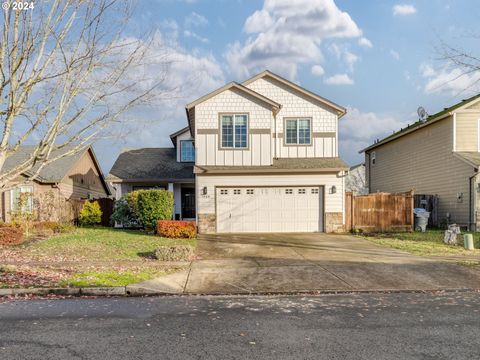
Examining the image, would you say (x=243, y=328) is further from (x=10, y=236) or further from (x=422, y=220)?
(x=422, y=220)

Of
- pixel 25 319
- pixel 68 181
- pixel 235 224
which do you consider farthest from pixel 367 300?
pixel 68 181

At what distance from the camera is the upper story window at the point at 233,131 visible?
2030 cm

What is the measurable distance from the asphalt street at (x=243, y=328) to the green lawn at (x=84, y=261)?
1412mm

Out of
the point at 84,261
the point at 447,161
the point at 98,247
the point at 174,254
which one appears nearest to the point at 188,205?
the point at 98,247

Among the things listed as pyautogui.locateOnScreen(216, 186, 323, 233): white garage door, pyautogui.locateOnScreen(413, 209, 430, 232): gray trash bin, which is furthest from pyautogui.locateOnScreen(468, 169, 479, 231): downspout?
pyautogui.locateOnScreen(216, 186, 323, 233): white garage door

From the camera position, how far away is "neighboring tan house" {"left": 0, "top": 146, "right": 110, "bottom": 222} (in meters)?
23.3

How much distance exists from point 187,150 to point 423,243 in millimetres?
15114

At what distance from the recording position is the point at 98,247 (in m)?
15.0

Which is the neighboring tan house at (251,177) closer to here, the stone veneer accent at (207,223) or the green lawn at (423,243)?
the stone veneer accent at (207,223)

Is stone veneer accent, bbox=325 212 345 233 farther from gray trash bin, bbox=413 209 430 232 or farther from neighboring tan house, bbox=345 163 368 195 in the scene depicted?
neighboring tan house, bbox=345 163 368 195

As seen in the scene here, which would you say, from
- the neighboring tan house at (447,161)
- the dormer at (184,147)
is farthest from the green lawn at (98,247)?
the neighboring tan house at (447,161)

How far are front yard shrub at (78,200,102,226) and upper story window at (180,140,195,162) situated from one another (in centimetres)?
597

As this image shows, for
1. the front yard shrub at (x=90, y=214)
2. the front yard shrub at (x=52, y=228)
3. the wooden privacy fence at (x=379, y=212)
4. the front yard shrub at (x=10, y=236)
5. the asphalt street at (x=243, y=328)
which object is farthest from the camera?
the front yard shrub at (x=90, y=214)

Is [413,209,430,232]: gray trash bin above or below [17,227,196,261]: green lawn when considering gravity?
above
